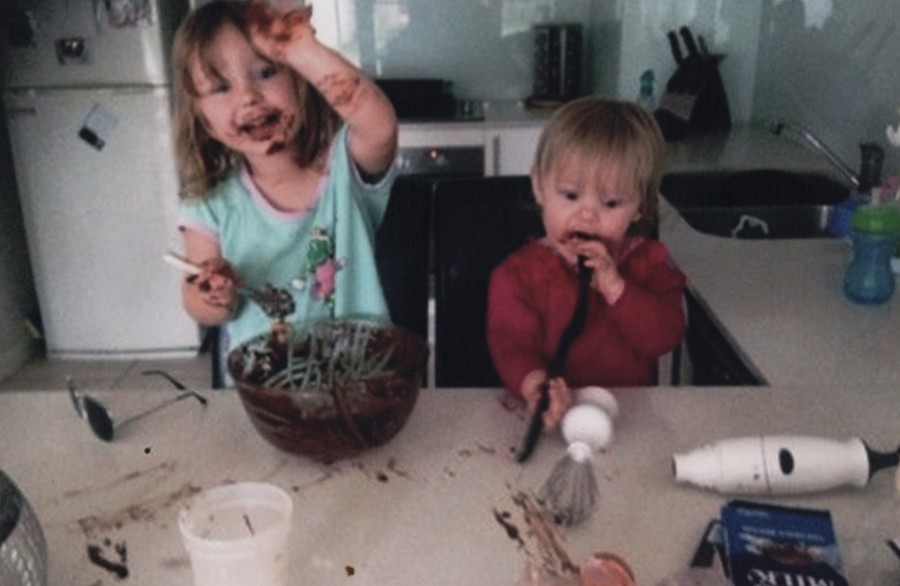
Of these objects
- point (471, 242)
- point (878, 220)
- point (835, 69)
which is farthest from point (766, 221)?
point (471, 242)

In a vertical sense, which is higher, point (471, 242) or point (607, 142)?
point (607, 142)

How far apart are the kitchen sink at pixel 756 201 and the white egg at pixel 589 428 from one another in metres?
1.31

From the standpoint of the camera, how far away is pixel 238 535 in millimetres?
722

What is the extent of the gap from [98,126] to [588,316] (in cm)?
230

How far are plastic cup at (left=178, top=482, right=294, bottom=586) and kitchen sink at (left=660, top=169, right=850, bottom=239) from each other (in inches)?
64.0

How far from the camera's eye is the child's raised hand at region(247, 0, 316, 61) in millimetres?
1113

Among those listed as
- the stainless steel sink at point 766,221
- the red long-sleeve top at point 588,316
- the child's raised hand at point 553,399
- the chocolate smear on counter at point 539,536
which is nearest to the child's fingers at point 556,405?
the child's raised hand at point 553,399

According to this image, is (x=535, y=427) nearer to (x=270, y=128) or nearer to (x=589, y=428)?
(x=589, y=428)

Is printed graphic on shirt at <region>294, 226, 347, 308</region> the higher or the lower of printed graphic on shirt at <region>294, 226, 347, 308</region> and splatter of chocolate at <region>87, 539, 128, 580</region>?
the higher

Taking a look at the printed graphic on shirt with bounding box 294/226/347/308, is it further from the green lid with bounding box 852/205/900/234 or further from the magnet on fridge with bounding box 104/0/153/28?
the magnet on fridge with bounding box 104/0/153/28

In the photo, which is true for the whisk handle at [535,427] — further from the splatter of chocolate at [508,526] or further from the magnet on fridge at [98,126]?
the magnet on fridge at [98,126]

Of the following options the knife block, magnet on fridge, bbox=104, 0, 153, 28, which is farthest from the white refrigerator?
the knife block

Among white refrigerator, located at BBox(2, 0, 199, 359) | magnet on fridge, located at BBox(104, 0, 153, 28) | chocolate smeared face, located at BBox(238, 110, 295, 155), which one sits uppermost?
magnet on fridge, located at BBox(104, 0, 153, 28)

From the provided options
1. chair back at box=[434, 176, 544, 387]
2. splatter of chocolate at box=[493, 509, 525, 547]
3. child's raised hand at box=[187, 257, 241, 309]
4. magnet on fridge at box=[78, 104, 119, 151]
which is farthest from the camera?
magnet on fridge at box=[78, 104, 119, 151]
